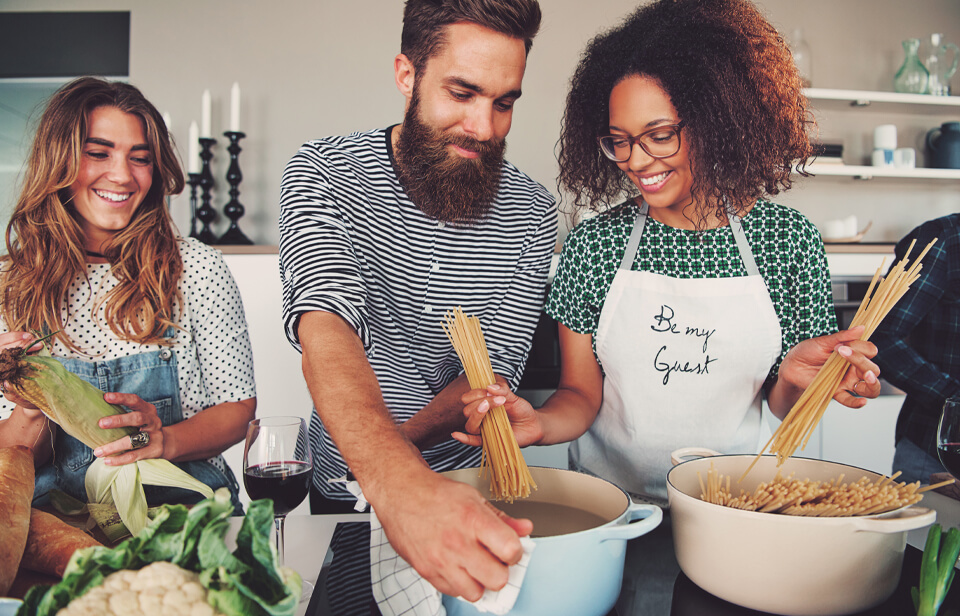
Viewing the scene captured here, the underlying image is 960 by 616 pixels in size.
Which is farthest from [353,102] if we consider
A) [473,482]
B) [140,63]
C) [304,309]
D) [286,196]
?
[473,482]

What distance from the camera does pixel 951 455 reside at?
84cm

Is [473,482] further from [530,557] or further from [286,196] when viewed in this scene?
[286,196]

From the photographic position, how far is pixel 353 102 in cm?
297

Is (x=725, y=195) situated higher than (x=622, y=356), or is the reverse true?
(x=725, y=195)

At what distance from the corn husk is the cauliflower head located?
36 centimetres

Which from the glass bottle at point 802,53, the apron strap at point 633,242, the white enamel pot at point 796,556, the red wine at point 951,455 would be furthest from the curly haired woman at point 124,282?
the glass bottle at point 802,53

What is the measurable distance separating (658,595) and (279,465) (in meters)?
0.45

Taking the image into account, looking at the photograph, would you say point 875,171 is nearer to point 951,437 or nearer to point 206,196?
point 951,437

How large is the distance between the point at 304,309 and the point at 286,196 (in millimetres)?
315

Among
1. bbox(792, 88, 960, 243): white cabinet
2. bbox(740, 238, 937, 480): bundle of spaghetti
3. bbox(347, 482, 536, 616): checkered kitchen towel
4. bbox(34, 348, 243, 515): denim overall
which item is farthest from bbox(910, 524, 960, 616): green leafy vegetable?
bbox(792, 88, 960, 243): white cabinet

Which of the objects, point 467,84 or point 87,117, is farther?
point 87,117

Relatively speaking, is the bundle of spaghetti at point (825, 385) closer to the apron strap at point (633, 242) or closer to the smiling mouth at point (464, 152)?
the apron strap at point (633, 242)

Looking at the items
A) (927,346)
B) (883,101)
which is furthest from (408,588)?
(883,101)

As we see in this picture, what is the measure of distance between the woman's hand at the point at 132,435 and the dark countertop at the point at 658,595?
0.35 meters
